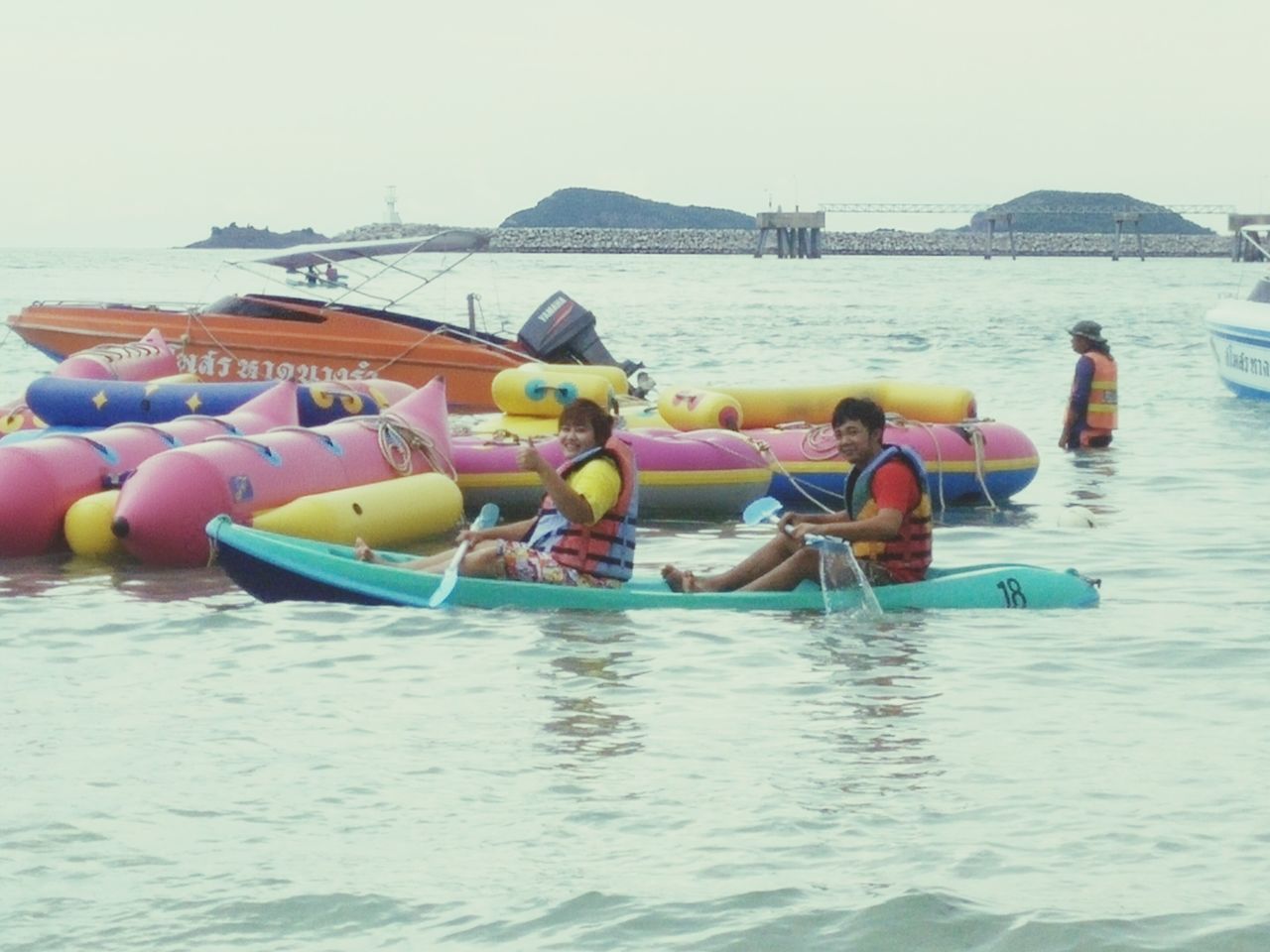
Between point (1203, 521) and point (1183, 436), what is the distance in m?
5.81

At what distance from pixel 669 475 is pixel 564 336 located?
619 centimetres

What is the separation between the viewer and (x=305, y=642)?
27.2 ft

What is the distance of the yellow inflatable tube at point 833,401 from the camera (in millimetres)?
13594

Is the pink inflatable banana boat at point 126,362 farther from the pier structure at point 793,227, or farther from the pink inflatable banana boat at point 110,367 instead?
the pier structure at point 793,227

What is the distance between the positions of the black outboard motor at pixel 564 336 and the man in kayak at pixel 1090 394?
13.7ft

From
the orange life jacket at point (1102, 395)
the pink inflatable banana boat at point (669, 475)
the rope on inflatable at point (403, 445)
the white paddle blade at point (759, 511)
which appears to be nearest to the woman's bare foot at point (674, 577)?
the white paddle blade at point (759, 511)

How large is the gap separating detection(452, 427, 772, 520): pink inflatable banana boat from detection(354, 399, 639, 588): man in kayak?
128 inches

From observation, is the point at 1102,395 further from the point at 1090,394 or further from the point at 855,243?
the point at 855,243

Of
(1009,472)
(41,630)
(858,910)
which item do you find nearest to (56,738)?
(41,630)

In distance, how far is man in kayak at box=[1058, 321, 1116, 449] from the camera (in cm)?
1520

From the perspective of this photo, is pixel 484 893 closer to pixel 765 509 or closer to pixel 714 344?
pixel 765 509

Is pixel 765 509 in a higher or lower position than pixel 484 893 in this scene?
higher

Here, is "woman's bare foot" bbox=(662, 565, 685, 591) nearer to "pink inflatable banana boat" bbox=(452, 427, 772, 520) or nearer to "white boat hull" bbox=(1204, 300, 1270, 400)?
"pink inflatable banana boat" bbox=(452, 427, 772, 520)

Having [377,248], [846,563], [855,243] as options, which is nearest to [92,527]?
[846,563]
